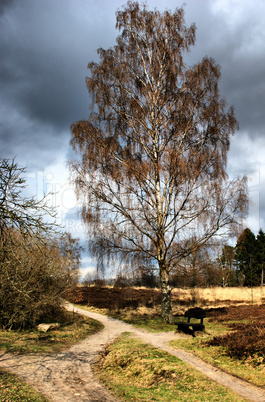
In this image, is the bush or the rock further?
the rock

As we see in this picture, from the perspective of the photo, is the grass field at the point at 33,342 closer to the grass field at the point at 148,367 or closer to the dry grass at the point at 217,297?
the grass field at the point at 148,367

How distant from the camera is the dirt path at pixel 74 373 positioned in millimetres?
5582

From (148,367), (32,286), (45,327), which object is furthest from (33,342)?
(148,367)

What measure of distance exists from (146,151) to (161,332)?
7.56 metres

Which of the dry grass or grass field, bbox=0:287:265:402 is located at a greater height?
grass field, bbox=0:287:265:402

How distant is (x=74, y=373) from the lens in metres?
7.08

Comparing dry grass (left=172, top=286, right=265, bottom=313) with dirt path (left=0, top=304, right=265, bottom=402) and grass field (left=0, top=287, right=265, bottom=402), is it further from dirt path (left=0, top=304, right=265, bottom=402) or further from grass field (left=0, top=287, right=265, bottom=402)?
dirt path (left=0, top=304, right=265, bottom=402)

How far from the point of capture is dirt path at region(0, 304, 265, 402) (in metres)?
5.58

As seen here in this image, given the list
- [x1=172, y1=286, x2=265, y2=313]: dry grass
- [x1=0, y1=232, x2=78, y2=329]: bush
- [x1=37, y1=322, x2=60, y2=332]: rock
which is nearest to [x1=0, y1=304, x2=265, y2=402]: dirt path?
[x1=37, y1=322, x2=60, y2=332]: rock

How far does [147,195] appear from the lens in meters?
12.8

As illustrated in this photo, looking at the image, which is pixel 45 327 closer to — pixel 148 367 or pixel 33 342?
pixel 33 342

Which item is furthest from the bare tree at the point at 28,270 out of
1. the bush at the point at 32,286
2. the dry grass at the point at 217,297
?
the dry grass at the point at 217,297

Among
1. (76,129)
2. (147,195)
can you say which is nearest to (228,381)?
(147,195)

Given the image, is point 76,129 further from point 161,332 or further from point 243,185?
point 161,332
